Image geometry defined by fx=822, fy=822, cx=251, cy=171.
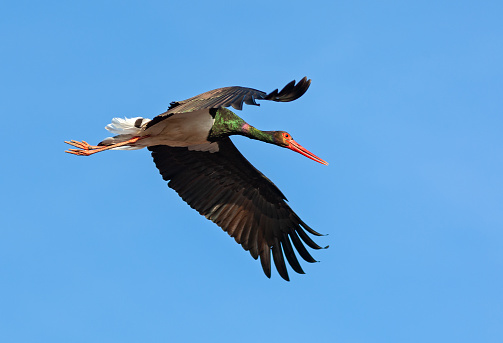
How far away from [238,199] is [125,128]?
219 cm

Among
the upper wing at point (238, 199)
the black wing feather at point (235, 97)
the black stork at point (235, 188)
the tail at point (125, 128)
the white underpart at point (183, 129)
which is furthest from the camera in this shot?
the upper wing at point (238, 199)

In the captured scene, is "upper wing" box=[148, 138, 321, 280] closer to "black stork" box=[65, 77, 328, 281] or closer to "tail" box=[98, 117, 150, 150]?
"black stork" box=[65, 77, 328, 281]

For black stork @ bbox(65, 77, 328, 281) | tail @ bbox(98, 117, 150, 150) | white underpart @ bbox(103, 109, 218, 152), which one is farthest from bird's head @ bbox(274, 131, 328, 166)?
tail @ bbox(98, 117, 150, 150)

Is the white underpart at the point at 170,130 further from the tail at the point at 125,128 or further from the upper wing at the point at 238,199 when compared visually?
the upper wing at the point at 238,199

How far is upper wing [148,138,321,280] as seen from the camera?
1235 cm

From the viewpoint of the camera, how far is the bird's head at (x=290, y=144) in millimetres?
12500

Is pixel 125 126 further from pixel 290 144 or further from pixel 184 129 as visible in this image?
pixel 290 144

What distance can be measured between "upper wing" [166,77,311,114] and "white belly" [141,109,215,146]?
110 centimetres

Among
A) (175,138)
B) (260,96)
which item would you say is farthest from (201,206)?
(260,96)

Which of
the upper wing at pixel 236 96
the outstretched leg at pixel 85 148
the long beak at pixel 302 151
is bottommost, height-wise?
the upper wing at pixel 236 96

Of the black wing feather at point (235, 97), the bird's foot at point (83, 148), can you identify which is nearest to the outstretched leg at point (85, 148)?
the bird's foot at point (83, 148)

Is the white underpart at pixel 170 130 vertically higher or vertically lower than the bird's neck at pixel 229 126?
lower

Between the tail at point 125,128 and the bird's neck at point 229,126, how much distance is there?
0.97 metres

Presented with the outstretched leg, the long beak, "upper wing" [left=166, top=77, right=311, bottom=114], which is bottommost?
"upper wing" [left=166, top=77, right=311, bottom=114]
